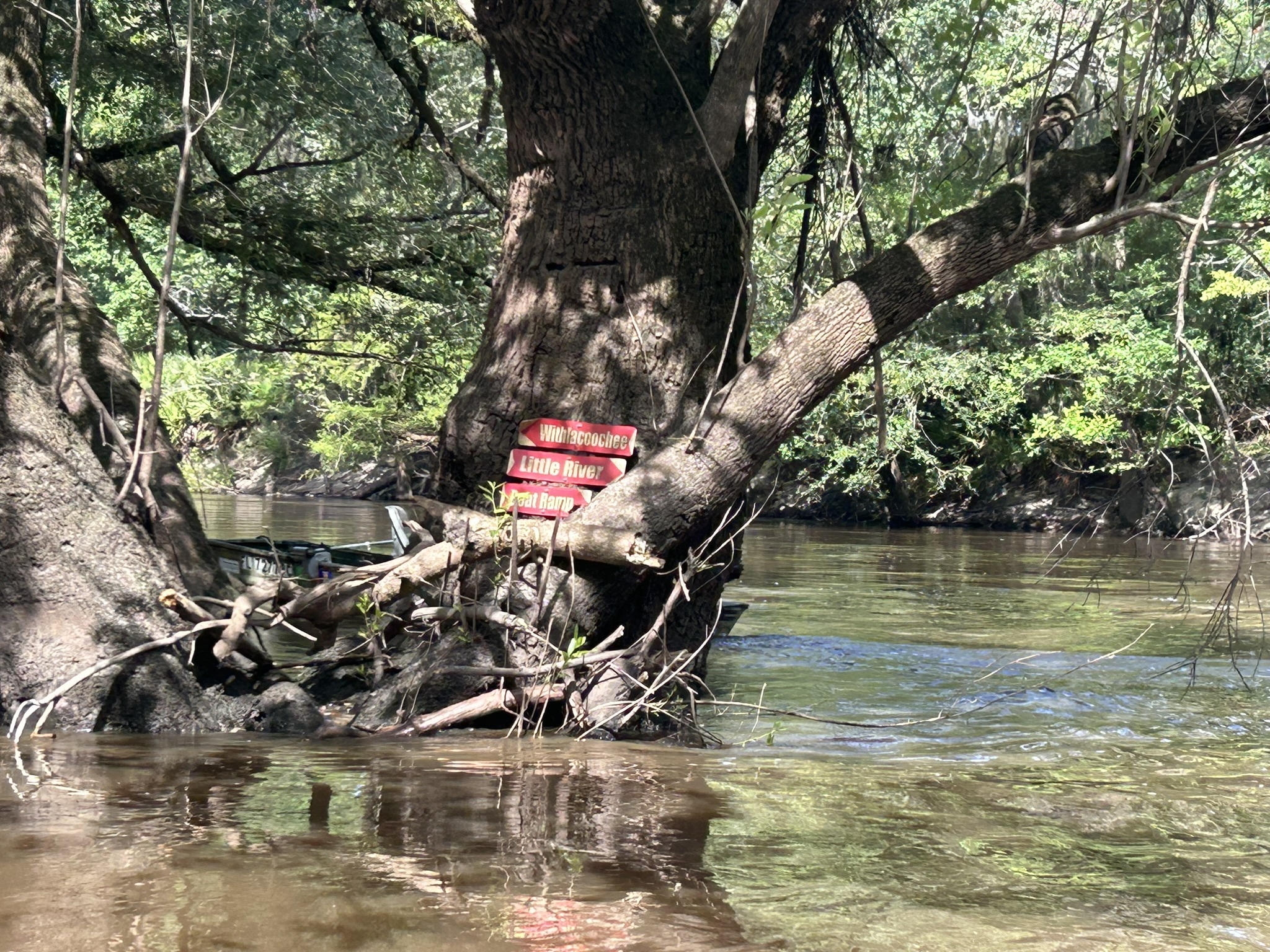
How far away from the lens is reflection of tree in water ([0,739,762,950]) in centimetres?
294

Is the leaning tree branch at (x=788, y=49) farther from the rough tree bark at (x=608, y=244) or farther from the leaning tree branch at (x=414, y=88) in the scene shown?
the leaning tree branch at (x=414, y=88)

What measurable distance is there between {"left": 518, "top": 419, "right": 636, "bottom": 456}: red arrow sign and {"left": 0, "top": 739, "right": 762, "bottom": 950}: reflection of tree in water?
4.89ft

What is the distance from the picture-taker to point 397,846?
12.0ft

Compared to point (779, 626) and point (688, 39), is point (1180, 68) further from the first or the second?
point (779, 626)

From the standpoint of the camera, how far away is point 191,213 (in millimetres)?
10133

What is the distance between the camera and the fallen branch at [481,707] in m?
5.54

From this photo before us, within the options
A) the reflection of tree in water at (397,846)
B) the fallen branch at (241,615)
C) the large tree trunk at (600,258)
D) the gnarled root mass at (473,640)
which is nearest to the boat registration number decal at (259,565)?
the gnarled root mass at (473,640)

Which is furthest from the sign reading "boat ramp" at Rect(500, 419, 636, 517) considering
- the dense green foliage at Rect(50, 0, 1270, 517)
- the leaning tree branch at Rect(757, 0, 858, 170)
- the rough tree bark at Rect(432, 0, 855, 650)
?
the leaning tree branch at Rect(757, 0, 858, 170)

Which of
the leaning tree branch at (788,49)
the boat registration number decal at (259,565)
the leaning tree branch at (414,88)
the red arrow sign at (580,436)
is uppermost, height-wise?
the leaning tree branch at (414,88)

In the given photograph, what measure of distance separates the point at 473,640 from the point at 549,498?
2.51 ft

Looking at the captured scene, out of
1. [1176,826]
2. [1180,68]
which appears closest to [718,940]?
[1176,826]

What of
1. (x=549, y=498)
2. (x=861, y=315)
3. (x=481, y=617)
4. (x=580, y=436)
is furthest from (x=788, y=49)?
(x=481, y=617)

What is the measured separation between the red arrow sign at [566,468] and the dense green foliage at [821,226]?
1364 mm

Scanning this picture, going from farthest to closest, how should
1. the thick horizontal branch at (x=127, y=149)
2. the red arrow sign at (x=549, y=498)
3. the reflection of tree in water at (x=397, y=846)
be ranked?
the thick horizontal branch at (x=127, y=149) → the red arrow sign at (x=549, y=498) → the reflection of tree in water at (x=397, y=846)
